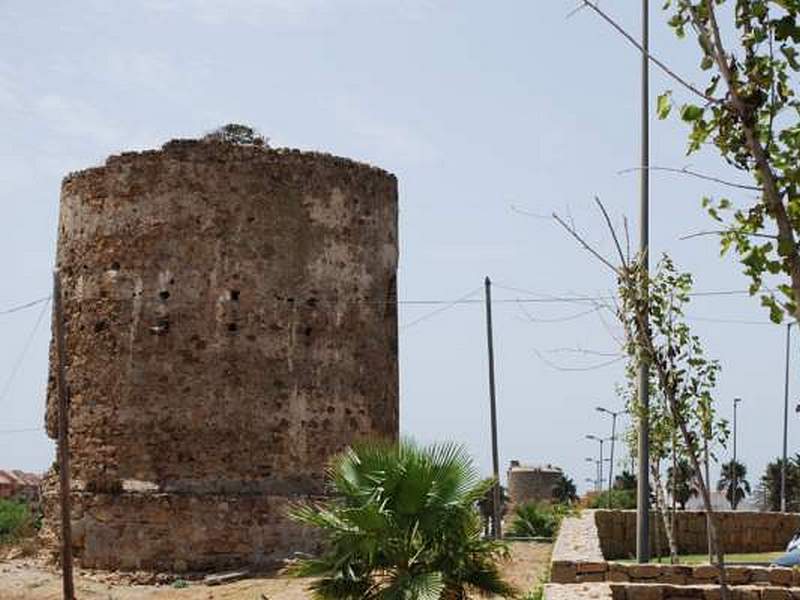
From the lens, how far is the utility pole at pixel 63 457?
811 inches

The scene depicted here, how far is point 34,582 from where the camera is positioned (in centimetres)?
2202

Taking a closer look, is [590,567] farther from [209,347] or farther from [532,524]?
[532,524]

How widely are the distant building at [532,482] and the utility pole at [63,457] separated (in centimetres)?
5611

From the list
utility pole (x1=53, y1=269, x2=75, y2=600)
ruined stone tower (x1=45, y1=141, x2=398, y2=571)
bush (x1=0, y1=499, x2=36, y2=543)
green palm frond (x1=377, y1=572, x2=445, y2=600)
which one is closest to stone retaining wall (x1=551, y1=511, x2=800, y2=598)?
green palm frond (x1=377, y1=572, x2=445, y2=600)

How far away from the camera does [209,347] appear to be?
→ 22391 millimetres

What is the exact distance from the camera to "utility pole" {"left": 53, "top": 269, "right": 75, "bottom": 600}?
20.6 m

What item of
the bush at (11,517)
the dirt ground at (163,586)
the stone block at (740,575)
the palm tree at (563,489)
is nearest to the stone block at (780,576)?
the stone block at (740,575)

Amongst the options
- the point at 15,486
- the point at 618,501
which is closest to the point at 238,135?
the point at 618,501

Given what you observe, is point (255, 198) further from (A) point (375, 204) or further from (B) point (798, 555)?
(B) point (798, 555)

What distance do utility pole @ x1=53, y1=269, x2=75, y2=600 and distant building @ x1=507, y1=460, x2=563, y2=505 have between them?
56109mm

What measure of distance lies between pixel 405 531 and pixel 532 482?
6682 centimetres

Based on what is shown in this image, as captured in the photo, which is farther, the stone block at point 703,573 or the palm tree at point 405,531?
the stone block at point 703,573

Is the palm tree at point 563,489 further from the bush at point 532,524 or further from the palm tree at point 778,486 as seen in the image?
the bush at point 532,524

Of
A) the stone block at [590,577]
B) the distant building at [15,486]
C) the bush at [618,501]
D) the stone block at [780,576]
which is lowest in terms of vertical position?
the distant building at [15,486]
